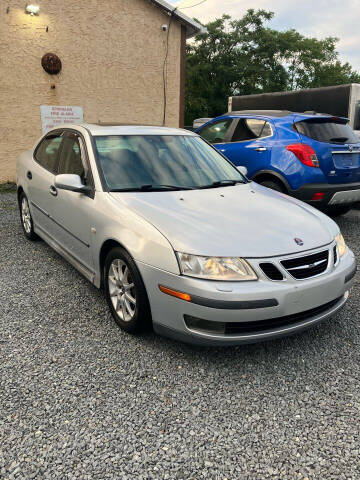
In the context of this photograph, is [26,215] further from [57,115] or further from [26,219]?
[57,115]

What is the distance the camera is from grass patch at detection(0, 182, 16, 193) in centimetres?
946

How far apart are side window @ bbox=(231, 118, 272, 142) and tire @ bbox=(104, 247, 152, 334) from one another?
150 inches

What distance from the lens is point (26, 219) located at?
5.29m

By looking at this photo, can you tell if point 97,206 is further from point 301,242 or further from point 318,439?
point 318,439

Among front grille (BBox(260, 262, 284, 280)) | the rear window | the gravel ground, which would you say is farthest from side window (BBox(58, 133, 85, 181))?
the rear window

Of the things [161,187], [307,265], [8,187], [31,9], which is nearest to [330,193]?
[161,187]

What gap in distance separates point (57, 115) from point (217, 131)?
16.7ft

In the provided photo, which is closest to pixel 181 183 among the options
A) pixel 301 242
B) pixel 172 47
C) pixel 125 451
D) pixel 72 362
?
pixel 301 242

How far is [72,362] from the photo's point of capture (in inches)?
108

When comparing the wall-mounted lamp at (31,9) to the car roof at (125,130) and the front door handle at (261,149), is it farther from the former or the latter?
the front door handle at (261,149)

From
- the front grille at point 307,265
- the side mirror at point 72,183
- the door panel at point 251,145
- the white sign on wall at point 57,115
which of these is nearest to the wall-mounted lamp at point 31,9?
the white sign on wall at point 57,115

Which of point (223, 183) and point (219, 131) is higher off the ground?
point (219, 131)

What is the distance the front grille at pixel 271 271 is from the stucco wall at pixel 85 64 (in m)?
8.87

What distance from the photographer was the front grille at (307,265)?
8.56 ft
